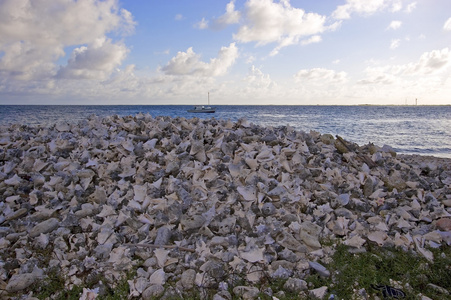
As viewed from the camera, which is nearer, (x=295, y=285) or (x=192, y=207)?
(x=295, y=285)

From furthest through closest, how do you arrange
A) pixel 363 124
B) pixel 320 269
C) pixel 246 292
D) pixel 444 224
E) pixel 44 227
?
pixel 363 124
pixel 444 224
pixel 44 227
pixel 320 269
pixel 246 292

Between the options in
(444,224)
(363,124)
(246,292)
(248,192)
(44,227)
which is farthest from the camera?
(363,124)

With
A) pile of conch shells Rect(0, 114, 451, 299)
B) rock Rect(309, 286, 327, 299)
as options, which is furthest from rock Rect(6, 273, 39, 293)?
rock Rect(309, 286, 327, 299)

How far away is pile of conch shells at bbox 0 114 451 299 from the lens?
3.02 meters

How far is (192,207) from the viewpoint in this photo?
3660mm

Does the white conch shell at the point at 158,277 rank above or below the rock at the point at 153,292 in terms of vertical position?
above

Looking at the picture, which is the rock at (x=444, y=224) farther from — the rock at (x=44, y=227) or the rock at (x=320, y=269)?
the rock at (x=44, y=227)

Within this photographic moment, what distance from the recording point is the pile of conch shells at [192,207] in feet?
9.91

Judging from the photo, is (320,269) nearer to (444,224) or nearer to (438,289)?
(438,289)

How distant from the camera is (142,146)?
199 inches

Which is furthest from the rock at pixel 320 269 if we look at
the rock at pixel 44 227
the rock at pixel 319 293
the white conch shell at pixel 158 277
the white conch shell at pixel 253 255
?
the rock at pixel 44 227

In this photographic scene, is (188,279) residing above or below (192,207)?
below

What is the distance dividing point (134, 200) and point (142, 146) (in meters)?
1.35

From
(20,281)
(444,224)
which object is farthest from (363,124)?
(20,281)
